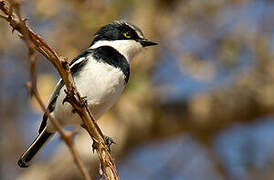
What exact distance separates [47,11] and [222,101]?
6.21 feet

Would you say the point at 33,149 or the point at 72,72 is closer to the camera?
the point at 33,149


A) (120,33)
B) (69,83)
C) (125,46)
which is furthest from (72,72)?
(69,83)

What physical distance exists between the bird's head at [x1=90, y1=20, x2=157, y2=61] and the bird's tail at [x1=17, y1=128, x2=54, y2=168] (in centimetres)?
64

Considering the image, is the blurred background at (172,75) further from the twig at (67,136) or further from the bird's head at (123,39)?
the twig at (67,136)

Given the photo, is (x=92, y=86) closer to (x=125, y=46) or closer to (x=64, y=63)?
(x=125, y=46)

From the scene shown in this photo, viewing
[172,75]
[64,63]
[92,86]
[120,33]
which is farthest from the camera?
[172,75]

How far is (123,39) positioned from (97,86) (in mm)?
589

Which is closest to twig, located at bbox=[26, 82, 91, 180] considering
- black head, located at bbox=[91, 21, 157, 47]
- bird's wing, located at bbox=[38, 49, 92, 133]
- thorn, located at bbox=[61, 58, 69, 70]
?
thorn, located at bbox=[61, 58, 69, 70]

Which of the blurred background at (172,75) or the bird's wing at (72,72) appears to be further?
the blurred background at (172,75)

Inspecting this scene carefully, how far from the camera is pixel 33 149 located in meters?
2.98

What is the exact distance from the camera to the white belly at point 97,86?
9.73 ft

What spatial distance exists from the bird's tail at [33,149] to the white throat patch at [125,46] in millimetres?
629

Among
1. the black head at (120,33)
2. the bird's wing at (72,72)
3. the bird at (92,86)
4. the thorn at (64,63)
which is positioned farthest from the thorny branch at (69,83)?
the black head at (120,33)

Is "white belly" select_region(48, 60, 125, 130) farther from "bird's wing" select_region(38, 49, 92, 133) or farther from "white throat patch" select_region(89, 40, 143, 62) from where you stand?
"white throat patch" select_region(89, 40, 143, 62)
